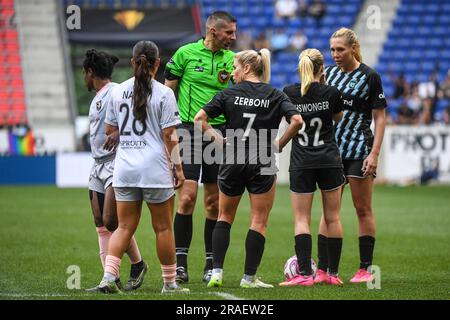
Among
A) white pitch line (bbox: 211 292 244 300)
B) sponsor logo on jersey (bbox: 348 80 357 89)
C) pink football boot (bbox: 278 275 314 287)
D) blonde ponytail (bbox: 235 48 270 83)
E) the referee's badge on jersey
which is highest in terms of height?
blonde ponytail (bbox: 235 48 270 83)

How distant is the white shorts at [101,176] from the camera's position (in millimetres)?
8195

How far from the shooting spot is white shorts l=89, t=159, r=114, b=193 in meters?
8.20

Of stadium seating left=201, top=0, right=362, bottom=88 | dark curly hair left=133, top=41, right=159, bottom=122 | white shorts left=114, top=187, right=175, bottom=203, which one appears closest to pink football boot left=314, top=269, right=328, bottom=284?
white shorts left=114, top=187, right=175, bottom=203

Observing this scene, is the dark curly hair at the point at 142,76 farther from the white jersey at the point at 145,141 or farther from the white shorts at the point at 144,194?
the white shorts at the point at 144,194

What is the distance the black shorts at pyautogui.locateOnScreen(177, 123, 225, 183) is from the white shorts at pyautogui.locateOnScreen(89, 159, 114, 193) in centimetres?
117

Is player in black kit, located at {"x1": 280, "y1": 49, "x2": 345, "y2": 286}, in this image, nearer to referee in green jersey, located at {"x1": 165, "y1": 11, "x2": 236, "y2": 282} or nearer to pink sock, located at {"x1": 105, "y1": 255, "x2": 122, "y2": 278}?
referee in green jersey, located at {"x1": 165, "y1": 11, "x2": 236, "y2": 282}

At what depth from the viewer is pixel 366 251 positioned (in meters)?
9.05

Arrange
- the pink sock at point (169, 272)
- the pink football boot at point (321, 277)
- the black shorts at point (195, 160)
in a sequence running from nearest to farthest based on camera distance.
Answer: the pink sock at point (169, 272) → the pink football boot at point (321, 277) → the black shorts at point (195, 160)

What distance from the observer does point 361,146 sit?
8.94 m

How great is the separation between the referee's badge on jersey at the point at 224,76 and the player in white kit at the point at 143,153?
1.71 m

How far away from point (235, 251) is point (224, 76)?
3.09 m

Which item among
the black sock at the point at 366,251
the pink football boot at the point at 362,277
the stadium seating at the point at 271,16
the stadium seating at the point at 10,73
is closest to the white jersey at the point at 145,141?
the pink football boot at the point at 362,277

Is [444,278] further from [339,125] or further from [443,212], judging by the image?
[443,212]

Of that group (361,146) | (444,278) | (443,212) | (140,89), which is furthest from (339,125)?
(443,212)
